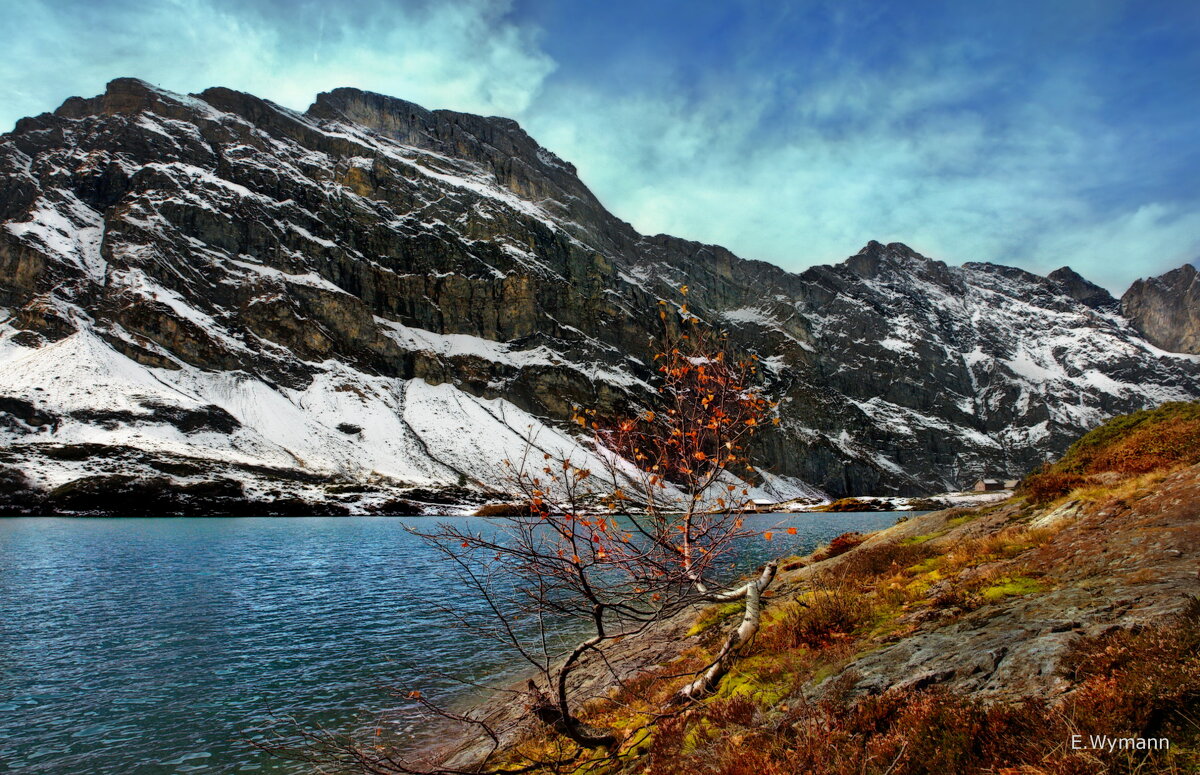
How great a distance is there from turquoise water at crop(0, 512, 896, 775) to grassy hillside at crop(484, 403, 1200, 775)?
4.08 meters

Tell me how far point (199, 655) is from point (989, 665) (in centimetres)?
2286

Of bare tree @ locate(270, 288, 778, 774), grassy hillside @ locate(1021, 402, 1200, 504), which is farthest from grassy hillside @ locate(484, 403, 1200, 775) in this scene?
bare tree @ locate(270, 288, 778, 774)

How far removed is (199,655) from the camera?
18875mm

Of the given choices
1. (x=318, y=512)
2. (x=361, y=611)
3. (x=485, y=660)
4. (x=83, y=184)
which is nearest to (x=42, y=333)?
(x=83, y=184)

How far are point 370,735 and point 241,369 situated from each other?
17297cm

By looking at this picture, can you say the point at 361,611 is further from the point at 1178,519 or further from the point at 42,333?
the point at 42,333

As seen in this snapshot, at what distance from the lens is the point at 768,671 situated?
776 cm

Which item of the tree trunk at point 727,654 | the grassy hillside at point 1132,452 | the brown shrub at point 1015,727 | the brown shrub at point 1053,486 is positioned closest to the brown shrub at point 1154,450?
the grassy hillside at point 1132,452

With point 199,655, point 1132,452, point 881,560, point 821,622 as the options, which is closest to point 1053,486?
point 1132,452

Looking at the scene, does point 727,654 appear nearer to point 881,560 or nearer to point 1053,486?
point 881,560

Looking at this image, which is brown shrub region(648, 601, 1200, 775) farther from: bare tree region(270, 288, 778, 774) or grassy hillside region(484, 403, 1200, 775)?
bare tree region(270, 288, 778, 774)

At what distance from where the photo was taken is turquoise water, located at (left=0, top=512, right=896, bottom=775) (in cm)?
1272

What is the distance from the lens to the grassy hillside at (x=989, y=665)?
414cm

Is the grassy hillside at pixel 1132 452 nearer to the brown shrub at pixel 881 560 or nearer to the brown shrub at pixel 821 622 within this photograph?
the brown shrub at pixel 881 560
